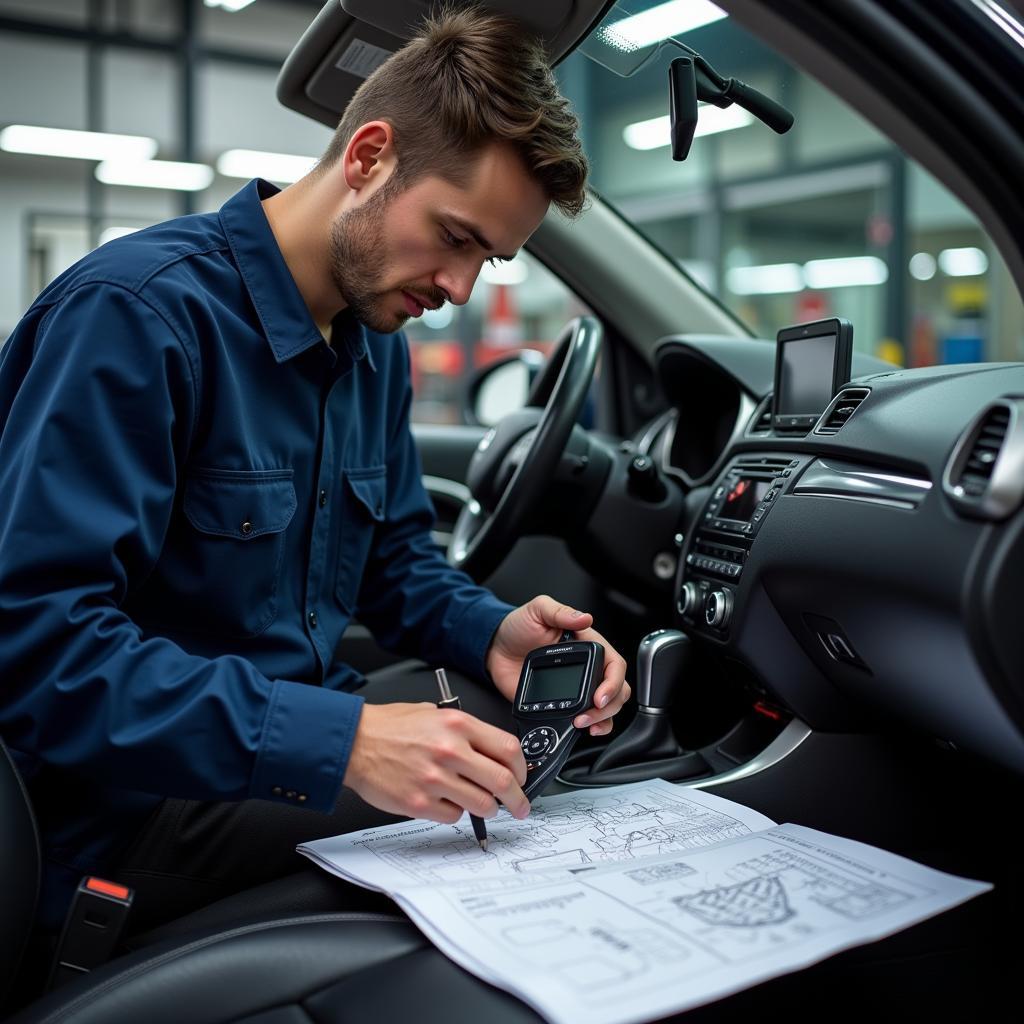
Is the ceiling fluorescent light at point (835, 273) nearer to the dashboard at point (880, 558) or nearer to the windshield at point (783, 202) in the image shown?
the windshield at point (783, 202)

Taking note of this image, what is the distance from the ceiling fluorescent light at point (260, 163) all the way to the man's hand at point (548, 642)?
25.5 feet

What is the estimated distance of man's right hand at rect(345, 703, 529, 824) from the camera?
81 cm

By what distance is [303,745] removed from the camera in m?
0.84

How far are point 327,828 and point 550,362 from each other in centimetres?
85

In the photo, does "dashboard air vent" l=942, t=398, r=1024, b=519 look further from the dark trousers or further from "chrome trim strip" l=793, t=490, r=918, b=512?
the dark trousers

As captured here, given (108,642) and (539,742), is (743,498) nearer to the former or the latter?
(539,742)

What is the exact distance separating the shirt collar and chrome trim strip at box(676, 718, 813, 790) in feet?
1.89

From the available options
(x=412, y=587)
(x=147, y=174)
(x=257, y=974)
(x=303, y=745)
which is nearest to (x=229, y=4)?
(x=147, y=174)

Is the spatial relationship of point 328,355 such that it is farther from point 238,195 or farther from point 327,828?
point 327,828

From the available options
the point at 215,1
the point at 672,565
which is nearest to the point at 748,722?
the point at 672,565

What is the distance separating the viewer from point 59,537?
2.72 ft

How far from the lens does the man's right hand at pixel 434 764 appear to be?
2.67 ft

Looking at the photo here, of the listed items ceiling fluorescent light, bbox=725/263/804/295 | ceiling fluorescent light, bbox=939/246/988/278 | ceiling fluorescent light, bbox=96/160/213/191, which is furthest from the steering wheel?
ceiling fluorescent light, bbox=939/246/988/278

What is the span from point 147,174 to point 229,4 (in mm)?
1354
